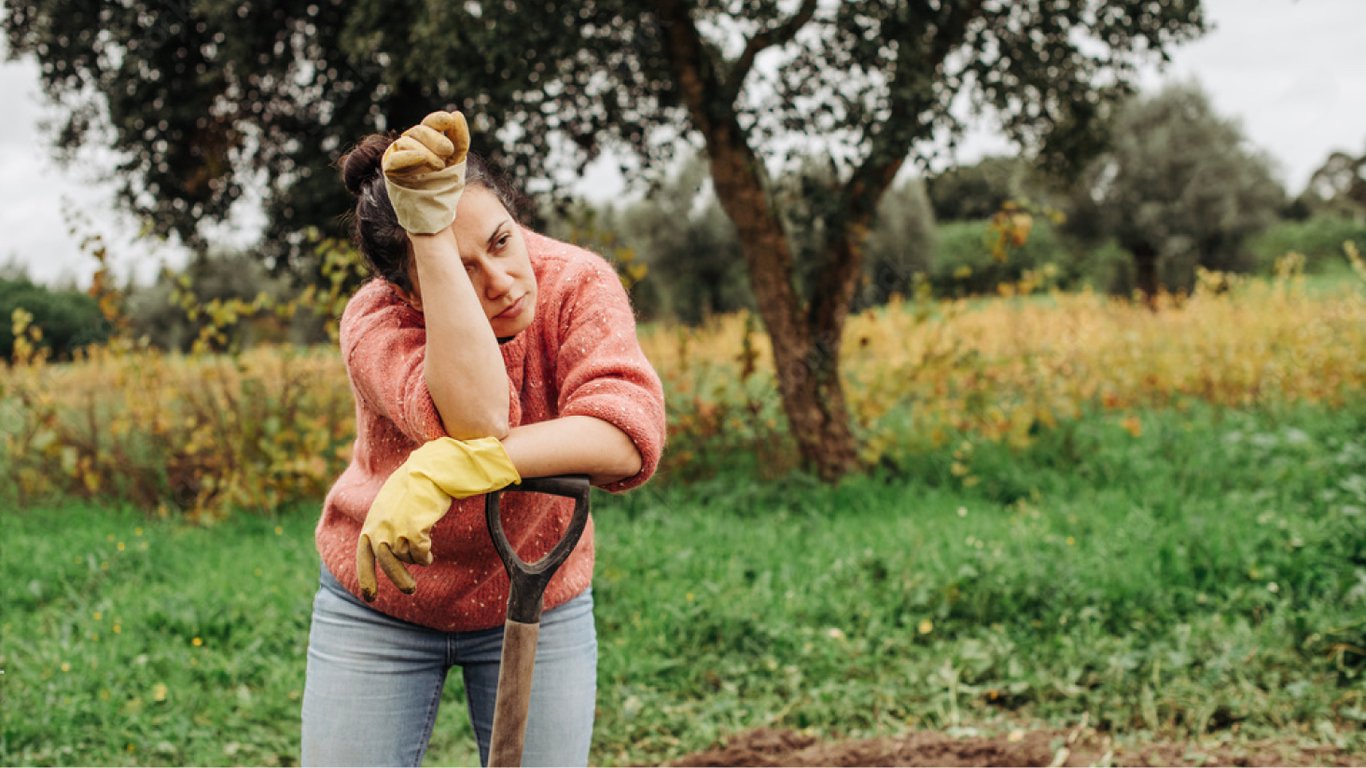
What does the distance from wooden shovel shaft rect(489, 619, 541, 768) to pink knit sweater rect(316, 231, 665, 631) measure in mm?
222

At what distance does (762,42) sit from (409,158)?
15.9 feet

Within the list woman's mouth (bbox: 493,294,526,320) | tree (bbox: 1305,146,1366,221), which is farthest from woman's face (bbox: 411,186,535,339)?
tree (bbox: 1305,146,1366,221)

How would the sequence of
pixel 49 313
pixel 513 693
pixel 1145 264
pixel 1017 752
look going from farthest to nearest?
pixel 1145 264, pixel 49 313, pixel 1017 752, pixel 513 693

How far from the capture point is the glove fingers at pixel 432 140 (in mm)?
1446

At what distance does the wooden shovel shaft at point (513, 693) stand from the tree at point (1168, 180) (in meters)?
19.2

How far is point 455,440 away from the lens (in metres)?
1.53

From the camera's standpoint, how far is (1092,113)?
24.5 feet

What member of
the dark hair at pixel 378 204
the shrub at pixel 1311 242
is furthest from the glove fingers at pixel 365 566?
the shrub at pixel 1311 242

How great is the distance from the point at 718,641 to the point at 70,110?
27.8 feet

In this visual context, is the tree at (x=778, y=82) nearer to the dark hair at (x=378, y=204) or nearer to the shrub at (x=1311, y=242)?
the dark hair at (x=378, y=204)

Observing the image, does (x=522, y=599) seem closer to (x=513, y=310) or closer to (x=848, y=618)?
(x=513, y=310)

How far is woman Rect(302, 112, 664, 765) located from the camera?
58.8 inches

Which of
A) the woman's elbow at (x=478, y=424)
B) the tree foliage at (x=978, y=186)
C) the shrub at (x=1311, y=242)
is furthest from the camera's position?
the shrub at (x=1311, y=242)

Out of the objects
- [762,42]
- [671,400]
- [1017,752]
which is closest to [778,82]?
[762,42]
